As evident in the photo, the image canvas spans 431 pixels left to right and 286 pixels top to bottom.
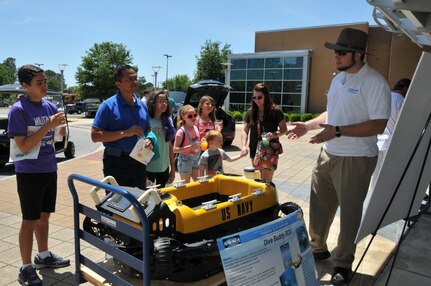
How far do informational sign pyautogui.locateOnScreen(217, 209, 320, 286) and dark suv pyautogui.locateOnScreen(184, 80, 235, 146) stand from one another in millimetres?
7726

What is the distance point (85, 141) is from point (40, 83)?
503 inches

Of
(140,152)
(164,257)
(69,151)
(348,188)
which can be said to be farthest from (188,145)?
(69,151)

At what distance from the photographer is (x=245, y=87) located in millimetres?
35062

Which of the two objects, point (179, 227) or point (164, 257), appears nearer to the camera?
point (164, 257)

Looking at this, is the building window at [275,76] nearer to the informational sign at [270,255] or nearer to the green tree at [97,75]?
the green tree at [97,75]

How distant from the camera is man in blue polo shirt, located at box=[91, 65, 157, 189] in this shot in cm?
346

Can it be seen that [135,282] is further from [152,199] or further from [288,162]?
[288,162]

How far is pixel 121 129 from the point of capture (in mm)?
3531

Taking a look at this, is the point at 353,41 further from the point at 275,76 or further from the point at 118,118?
the point at 275,76

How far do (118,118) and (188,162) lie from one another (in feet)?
5.86

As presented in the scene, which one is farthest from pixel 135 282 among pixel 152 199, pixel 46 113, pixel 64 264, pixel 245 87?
pixel 245 87

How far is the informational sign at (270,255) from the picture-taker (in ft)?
7.02

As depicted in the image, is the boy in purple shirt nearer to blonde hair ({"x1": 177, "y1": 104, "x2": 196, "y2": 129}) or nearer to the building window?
blonde hair ({"x1": 177, "y1": 104, "x2": 196, "y2": 129})

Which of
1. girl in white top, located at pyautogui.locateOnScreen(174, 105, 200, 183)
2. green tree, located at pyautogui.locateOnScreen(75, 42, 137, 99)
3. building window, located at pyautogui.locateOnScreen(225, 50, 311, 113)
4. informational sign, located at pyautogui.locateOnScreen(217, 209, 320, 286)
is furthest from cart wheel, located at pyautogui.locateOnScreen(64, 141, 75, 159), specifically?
green tree, located at pyautogui.locateOnScreen(75, 42, 137, 99)
